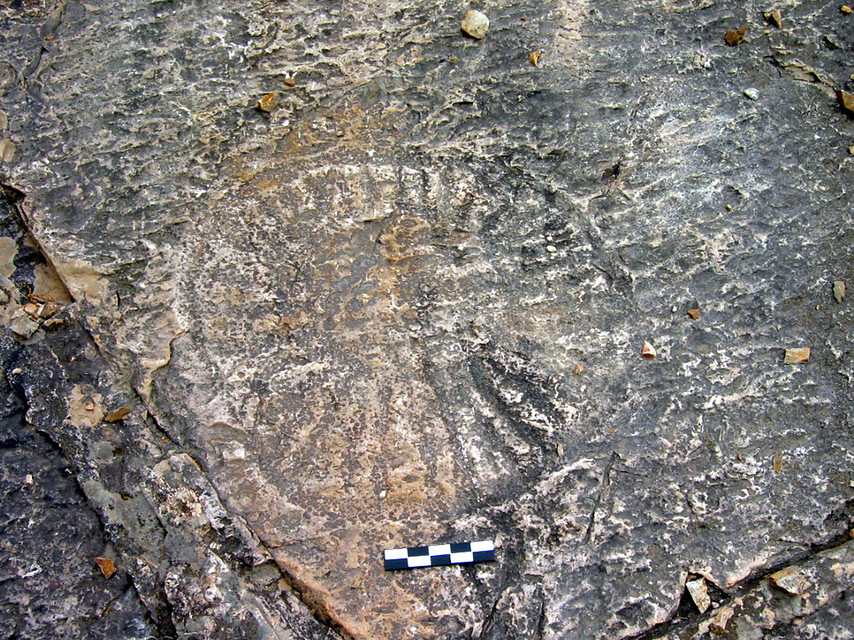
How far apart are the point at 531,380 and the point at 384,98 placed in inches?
30.4

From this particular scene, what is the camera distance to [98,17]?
185 centimetres

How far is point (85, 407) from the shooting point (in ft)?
5.44

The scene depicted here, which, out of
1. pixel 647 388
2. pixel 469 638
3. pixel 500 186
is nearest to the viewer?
pixel 469 638

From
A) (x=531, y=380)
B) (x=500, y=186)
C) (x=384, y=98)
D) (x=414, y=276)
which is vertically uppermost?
(x=384, y=98)

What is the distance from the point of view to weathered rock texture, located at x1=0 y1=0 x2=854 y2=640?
1.58 m

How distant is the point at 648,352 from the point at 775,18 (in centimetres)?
95

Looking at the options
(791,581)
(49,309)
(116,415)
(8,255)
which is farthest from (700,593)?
(8,255)

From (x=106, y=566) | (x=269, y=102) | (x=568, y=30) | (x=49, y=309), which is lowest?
(x=106, y=566)

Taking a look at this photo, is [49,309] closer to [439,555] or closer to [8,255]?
[8,255]

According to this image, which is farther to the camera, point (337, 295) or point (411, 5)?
point (411, 5)

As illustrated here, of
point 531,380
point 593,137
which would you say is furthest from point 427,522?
point 593,137

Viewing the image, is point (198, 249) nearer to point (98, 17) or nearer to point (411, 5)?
point (98, 17)

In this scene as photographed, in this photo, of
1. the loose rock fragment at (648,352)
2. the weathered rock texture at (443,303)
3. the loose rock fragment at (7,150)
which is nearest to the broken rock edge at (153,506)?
the weathered rock texture at (443,303)

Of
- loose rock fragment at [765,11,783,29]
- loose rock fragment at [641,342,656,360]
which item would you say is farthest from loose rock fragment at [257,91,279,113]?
loose rock fragment at [765,11,783,29]
